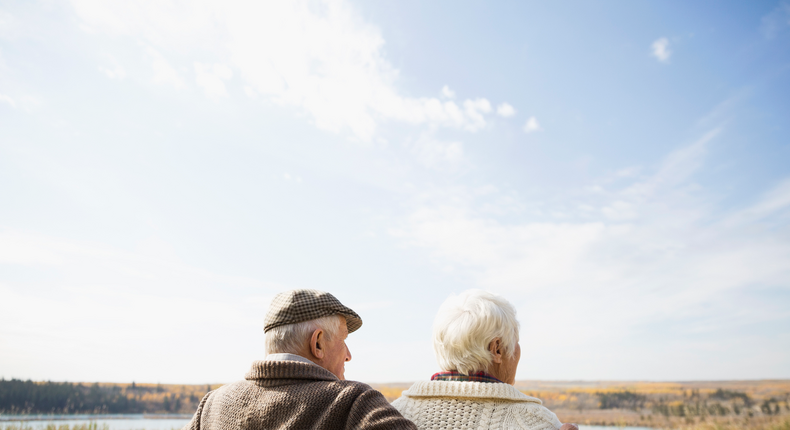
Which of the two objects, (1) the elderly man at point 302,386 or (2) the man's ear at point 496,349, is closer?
(1) the elderly man at point 302,386

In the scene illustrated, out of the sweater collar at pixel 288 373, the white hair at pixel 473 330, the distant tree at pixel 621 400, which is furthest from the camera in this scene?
the distant tree at pixel 621 400

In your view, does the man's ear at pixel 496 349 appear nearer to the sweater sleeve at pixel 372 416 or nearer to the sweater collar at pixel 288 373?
the sweater sleeve at pixel 372 416

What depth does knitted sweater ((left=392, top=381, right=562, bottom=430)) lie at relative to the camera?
192 centimetres

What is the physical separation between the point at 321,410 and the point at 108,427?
7649mm

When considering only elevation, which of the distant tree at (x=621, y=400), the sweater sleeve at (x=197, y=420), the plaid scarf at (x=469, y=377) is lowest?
the distant tree at (x=621, y=400)

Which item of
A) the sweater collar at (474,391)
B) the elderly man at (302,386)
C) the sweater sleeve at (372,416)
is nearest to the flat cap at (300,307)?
the elderly man at (302,386)

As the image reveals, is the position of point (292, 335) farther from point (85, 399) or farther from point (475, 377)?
point (85, 399)

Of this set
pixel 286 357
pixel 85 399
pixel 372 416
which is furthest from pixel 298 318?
pixel 85 399

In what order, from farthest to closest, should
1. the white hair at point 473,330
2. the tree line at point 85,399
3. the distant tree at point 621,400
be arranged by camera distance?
the distant tree at point 621,400
the tree line at point 85,399
the white hair at point 473,330

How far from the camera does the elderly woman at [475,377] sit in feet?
6.39

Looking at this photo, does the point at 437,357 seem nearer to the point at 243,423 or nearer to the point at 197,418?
the point at 243,423

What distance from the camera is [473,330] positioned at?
2.02m

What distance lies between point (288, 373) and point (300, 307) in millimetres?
268

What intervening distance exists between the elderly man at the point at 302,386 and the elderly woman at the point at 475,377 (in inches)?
15.2
